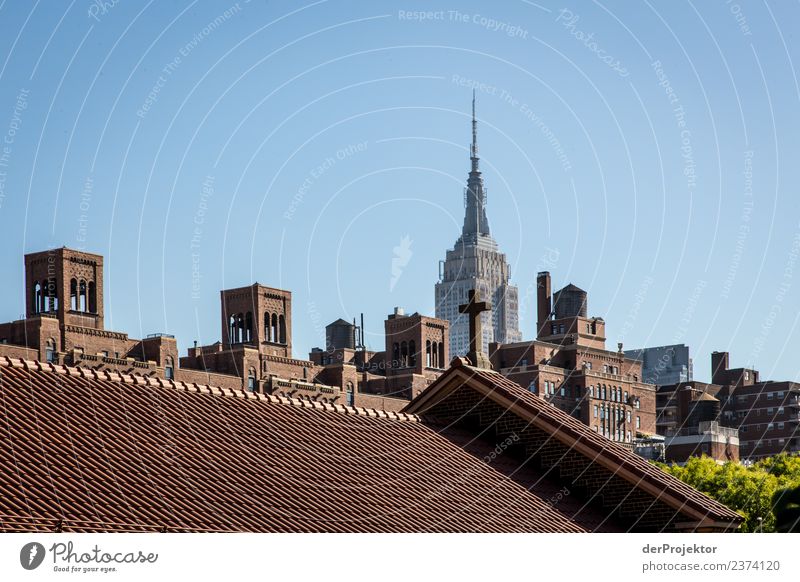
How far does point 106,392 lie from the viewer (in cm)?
2311

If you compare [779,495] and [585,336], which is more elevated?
[585,336]

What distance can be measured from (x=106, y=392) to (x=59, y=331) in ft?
354

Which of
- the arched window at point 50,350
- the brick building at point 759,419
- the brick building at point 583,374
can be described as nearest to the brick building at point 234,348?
the arched window at point 50,350

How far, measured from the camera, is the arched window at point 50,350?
126 meters

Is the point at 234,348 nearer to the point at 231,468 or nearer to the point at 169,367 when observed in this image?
the point at 169,367

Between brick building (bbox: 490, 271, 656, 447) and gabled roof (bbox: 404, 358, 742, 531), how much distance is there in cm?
14653

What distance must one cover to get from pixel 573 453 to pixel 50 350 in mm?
103096

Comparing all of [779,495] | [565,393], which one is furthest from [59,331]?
[565,393]

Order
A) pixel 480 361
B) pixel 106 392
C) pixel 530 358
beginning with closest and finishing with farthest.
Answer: pixel 106 392
pixel 480 361
pixel 530 358

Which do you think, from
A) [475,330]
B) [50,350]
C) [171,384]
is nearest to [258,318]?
[50,350]

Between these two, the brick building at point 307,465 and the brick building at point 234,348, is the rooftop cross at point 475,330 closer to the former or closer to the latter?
the brick building at point 307,465

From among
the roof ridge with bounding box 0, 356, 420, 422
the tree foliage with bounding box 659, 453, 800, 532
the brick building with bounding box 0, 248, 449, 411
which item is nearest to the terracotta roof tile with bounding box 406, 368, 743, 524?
the roof ridge with bounding box 0, 356, 420, 422

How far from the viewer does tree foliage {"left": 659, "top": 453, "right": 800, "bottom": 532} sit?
8562cm
